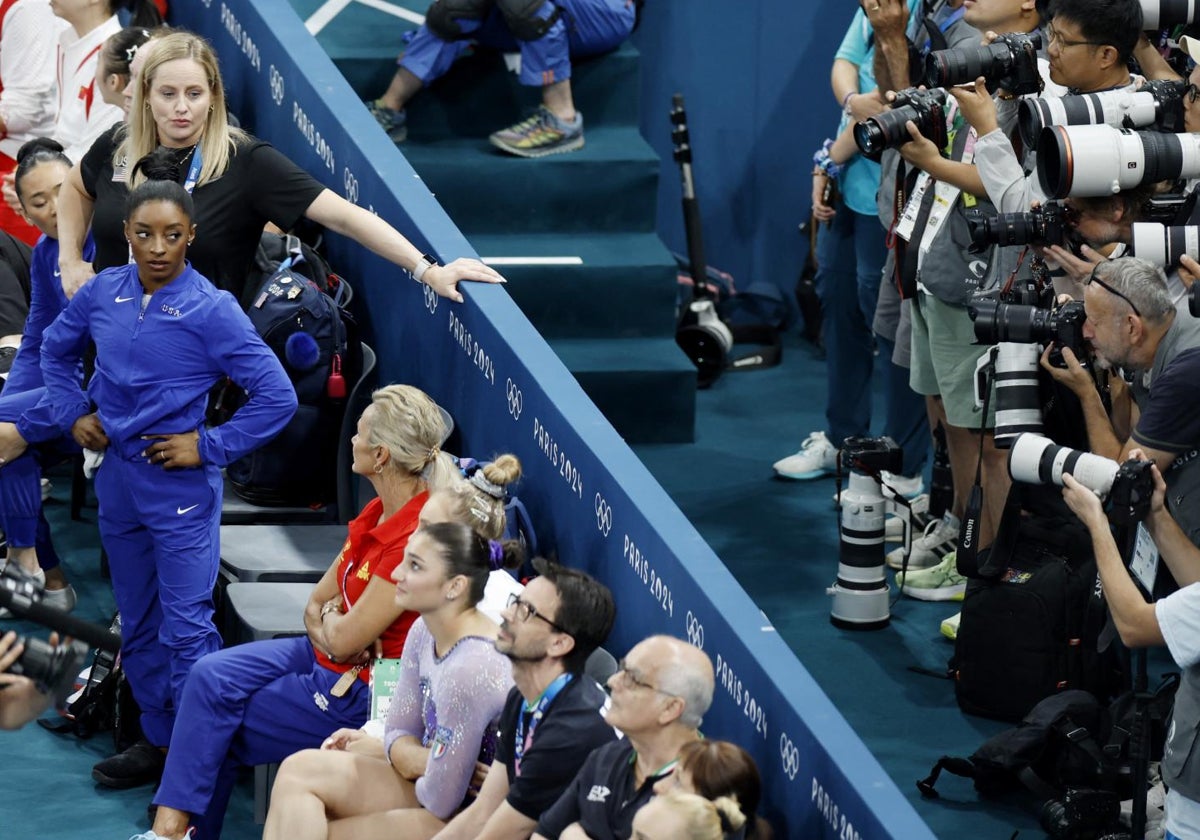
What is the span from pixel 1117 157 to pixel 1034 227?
38 centimetres

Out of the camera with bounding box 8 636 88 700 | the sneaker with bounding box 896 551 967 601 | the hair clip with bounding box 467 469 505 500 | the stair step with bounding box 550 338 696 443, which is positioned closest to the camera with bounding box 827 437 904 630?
the sneaker with bounding box 896 551 967 601

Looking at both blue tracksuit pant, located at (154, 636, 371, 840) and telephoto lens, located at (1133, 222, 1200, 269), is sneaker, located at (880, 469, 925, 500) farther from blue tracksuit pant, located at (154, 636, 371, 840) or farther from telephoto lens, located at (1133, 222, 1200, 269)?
blue tracksuit pant, located at (154, 636, 371, 840)

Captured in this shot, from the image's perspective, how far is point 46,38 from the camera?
7582mm

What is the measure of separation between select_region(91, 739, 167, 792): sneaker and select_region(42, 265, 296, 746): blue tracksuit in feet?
0.77

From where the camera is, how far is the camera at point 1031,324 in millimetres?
4961

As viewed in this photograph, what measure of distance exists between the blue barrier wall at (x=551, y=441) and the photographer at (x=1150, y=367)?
92cm

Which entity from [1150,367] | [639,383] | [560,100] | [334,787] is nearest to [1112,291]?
[1150,367]

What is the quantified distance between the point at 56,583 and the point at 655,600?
7.90 ft

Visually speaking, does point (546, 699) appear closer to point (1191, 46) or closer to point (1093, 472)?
point (1093, 472)

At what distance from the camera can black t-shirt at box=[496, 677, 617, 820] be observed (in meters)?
4.20

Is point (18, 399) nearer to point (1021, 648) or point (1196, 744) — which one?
point (1021, 648)

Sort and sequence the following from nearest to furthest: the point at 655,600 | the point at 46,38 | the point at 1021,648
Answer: the point at 655,600 → the point at 1021,648 → the point at 46,38

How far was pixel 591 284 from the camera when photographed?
8047 mm

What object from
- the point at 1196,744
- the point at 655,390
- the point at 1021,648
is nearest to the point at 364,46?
the point at 655,390
